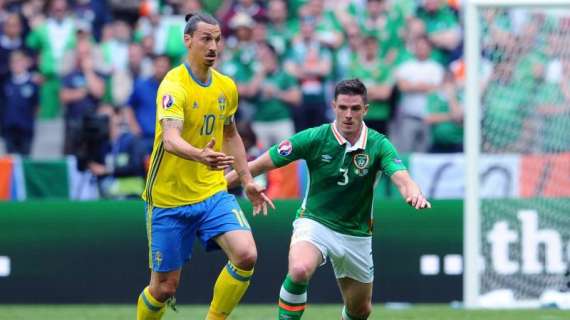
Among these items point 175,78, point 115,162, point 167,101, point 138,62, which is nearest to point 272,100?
point 138,62

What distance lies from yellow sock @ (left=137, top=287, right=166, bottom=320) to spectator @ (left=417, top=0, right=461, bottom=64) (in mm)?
8223

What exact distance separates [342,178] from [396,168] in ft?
1.63

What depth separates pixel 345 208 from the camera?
9641 mm

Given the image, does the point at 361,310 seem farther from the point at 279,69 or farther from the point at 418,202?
the point at 279,69

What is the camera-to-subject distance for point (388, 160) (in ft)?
30.9

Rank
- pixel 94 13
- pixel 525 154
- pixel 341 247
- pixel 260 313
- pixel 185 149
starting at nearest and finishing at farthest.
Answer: pixel 185 149, pixel 341 247, pixel 260 313, pixel 525 154, pixel 94 13

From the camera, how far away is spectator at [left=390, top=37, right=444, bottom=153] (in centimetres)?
1667

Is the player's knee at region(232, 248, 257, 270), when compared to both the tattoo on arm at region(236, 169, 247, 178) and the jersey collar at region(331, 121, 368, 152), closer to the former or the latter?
the tattoo on arm at region(236, 169, 247, 178)

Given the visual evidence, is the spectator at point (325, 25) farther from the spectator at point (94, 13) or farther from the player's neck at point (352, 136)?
the player's neck at point (352, 136)

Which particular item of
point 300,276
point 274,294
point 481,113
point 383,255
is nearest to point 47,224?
point 274,294

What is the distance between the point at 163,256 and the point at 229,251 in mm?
517

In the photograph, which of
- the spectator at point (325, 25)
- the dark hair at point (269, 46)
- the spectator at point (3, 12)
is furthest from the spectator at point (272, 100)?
the spectator at point (3, 12)

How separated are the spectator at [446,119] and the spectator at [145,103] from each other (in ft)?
11.4

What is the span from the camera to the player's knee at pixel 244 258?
379 inches
